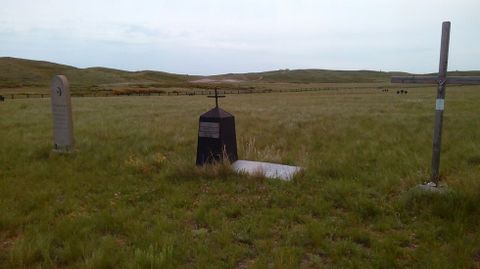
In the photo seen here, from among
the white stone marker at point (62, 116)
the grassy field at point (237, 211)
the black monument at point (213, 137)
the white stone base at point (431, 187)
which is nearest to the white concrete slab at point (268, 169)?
the grassy field at point (237, 211)

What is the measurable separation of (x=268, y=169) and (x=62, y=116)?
5086mm

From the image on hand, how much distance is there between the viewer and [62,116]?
9.48m

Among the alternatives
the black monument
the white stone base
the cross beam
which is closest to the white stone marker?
the black monument

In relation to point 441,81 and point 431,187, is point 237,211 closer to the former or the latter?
point 431,187

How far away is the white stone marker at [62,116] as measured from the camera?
942 centimetres

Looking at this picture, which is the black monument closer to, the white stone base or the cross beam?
the cross beam

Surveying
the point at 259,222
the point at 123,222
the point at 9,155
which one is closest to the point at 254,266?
the point at 259,222

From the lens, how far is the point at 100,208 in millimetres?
5660

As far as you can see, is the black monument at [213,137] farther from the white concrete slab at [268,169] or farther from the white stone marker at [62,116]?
the white stone marker at [62,116]

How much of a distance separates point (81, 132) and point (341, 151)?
801cm

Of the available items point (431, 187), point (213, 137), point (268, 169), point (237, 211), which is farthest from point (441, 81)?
point (213, 137)

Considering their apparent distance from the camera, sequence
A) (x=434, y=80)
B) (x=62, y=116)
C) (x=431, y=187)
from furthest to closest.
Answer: (x=62, y=116) → (x=434, y=80) → (x=431, y=187)

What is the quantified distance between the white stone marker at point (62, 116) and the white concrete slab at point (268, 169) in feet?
13.5

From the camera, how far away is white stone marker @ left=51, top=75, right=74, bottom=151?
9.42m
